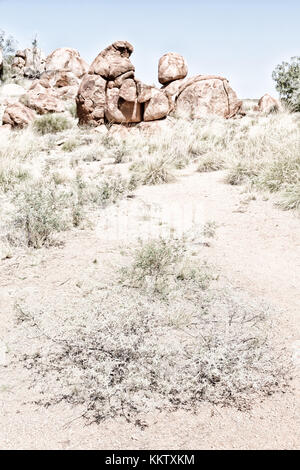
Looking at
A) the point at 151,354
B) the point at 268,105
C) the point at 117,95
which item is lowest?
the point at 151,354

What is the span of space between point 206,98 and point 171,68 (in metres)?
5.34

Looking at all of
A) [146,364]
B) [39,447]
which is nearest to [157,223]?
[146,364]

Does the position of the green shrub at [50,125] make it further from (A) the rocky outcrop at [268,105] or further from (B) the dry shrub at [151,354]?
(B) the dry shrub at [151,354]

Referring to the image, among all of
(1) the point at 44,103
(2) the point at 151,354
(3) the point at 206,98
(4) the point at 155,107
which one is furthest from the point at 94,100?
(2) the point at 151,354

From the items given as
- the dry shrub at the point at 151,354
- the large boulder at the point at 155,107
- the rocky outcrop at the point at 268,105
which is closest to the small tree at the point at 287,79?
the rocky outcrop at the point at 268,105

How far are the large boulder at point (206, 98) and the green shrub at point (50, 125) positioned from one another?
4.50 m

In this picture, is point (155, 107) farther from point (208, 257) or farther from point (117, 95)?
point (208, 257)

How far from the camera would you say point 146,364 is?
2.57 metres

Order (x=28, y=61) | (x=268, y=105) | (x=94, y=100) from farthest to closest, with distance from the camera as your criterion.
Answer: (x=28, y=61)
(x=268, y=105)
(x=94, y=100)

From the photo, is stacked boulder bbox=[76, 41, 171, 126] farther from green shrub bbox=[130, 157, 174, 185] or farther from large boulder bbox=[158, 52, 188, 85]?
green shrub bbox=[130, 157, 174, 185]

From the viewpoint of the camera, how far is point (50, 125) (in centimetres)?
1388

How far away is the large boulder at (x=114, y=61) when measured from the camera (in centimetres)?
1403

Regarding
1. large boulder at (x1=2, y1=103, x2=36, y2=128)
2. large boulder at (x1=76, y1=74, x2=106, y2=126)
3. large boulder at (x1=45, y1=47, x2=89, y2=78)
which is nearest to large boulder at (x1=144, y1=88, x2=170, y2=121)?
large boulder at (x1=76, y1=74, x2=106, y2=126)
